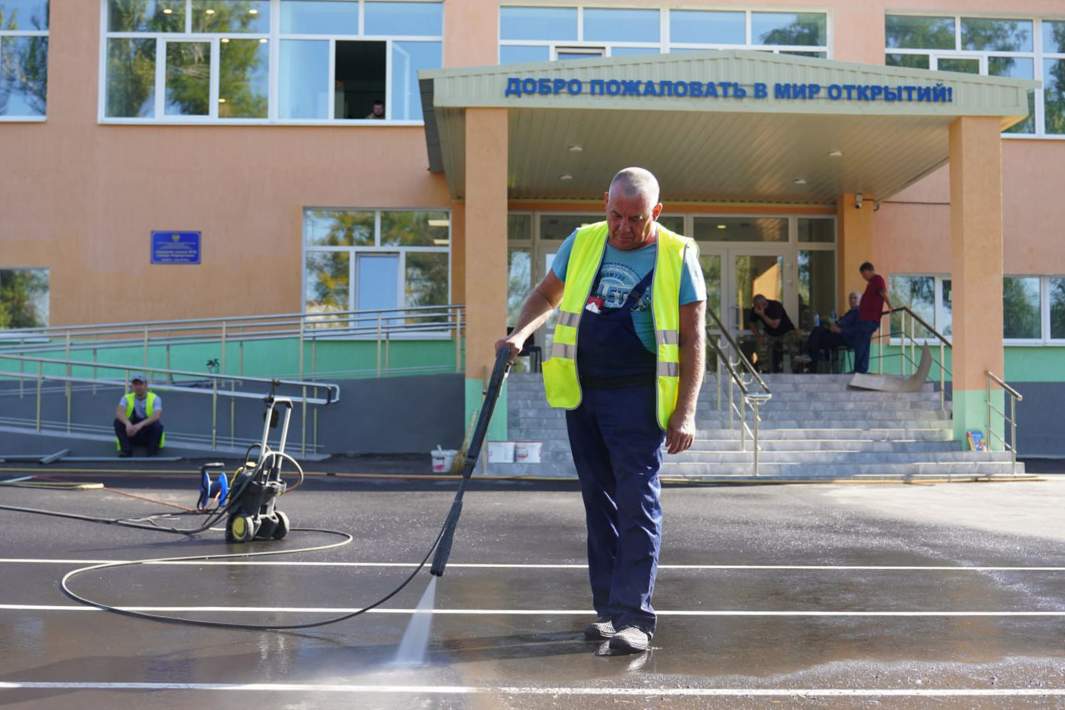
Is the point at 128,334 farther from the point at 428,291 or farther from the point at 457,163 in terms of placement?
the point at 457,163

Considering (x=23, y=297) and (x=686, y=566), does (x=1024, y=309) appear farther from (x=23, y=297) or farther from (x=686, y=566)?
(x=23, y=297)

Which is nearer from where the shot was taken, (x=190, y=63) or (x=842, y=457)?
(x=842, y=457)

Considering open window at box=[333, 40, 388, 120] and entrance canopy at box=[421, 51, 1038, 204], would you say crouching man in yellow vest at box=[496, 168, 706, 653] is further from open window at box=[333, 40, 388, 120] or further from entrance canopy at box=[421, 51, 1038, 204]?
open window at box=[333, 40, 388, 120]

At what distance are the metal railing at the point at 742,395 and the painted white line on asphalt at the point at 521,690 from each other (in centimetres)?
979

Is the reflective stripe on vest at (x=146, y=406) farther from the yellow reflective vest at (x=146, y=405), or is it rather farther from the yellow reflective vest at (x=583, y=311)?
the yellow reflective vest at (x=583, y=311)

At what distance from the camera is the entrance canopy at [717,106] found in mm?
14367

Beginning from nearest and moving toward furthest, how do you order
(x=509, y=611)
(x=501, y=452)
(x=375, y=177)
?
(x=509, y=611), (x=501, y=452), (x=375, y=177)

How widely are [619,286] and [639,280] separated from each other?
84mm

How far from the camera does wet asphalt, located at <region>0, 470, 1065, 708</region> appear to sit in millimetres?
3732

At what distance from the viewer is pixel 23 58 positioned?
20.7 m

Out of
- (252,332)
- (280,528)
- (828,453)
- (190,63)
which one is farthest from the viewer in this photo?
(190,63)

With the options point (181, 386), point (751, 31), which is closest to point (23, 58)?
point (181, 386)

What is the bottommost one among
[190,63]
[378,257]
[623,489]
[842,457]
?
[842,457]

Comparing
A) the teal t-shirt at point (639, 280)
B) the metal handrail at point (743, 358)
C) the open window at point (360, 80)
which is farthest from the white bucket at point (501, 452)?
the open window at point (360, 80)
